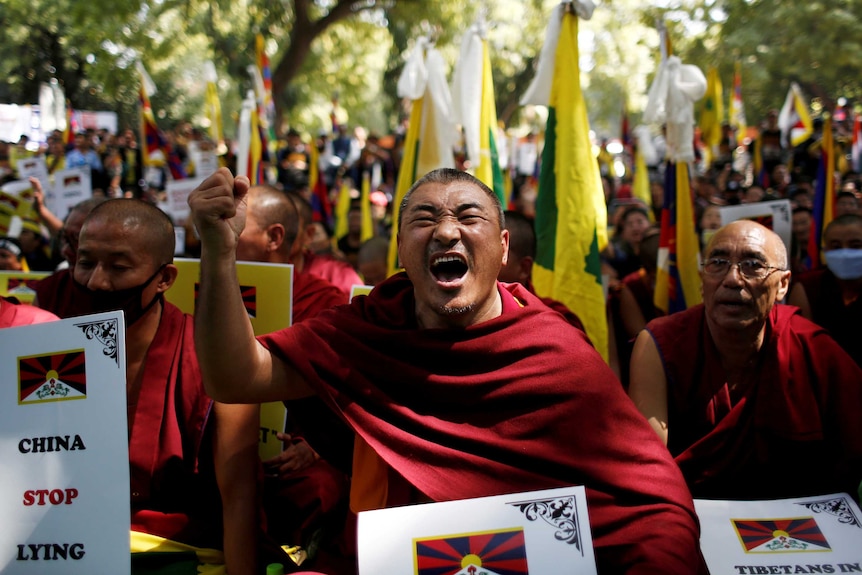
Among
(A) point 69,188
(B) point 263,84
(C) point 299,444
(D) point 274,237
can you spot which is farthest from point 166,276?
(B) point 263,84

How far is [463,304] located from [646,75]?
2489 centimetres

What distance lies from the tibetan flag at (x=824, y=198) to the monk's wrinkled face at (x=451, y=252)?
436 centimetres

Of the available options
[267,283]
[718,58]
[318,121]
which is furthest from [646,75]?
[267,283]

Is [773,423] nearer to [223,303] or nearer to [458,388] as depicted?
[458,388]

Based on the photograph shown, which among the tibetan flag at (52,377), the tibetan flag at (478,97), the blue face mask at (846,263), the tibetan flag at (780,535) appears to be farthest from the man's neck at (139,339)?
the blue face mask at (846,263)

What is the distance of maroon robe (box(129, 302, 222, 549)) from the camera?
96.8 inches

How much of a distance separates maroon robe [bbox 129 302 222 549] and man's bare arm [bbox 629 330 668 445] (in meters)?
1.56

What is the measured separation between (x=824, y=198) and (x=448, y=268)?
15.8ft

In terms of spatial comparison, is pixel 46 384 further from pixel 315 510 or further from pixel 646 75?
pixel 646 75

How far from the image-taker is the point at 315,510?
2.85m

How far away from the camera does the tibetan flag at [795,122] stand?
1297cm

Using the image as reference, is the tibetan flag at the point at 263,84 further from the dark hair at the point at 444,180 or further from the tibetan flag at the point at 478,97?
the dark hair at the point at 444,180

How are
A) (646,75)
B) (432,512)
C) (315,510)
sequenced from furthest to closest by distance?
(646,75) → (315,510) → (432,512)

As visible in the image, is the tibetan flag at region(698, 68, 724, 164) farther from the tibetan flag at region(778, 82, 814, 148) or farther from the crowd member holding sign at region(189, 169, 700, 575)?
the crowd member holding sign at region(189, 169, 700, 575)
